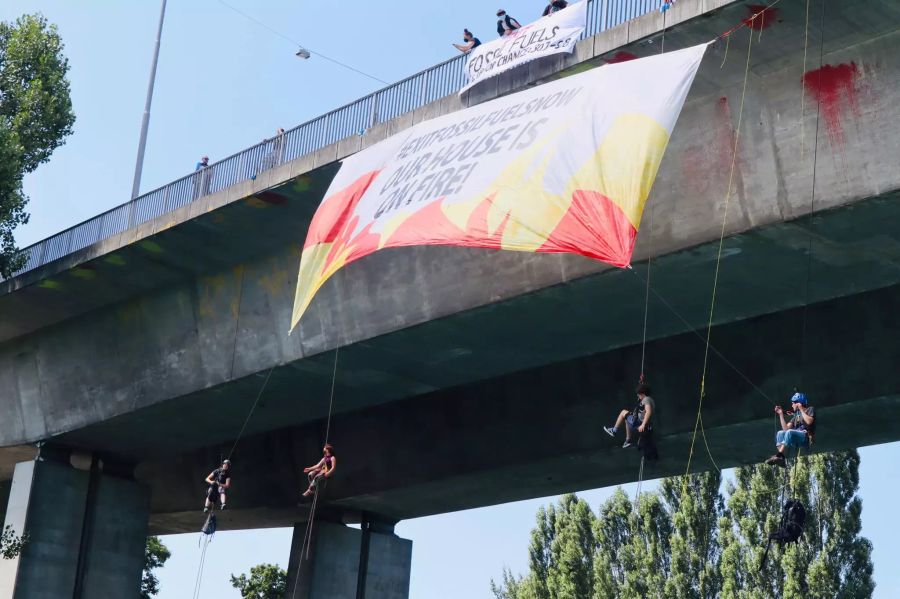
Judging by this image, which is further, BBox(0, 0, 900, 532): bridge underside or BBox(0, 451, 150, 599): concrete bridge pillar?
BBox(0, 451, 150, 599): concrete bridge pillar

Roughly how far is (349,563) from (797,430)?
21059 mm

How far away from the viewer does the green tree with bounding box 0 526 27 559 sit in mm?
33625

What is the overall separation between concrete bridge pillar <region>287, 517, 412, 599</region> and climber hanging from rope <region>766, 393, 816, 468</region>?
66.7ft

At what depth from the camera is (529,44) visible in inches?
896

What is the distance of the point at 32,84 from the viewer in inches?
1487

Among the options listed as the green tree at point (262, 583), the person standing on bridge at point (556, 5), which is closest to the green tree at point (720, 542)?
the green tree at point (262, 583)

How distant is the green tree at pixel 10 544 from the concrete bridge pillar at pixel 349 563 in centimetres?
761

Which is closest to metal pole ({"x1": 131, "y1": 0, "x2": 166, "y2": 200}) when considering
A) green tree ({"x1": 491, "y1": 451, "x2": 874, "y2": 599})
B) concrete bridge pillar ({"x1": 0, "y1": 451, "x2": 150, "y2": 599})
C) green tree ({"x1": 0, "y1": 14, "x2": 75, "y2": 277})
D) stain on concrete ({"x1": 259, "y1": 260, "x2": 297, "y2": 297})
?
green tree ({"x1": 0, "y1": 14, "x2": 75, "y2": 277})

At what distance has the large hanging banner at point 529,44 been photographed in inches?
870

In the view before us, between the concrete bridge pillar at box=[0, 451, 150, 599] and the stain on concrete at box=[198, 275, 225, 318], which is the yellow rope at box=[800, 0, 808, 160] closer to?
the stain on concrete at box=[198, 275, 225, 318]

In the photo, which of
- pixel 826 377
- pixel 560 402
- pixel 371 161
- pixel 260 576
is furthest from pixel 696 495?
pixel 371 161

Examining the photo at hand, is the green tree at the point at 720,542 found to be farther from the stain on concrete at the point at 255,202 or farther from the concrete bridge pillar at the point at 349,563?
the stain on concrete at the point at 255,202

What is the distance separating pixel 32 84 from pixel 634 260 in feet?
77.7

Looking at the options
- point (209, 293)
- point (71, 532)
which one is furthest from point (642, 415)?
point (71, 532)
